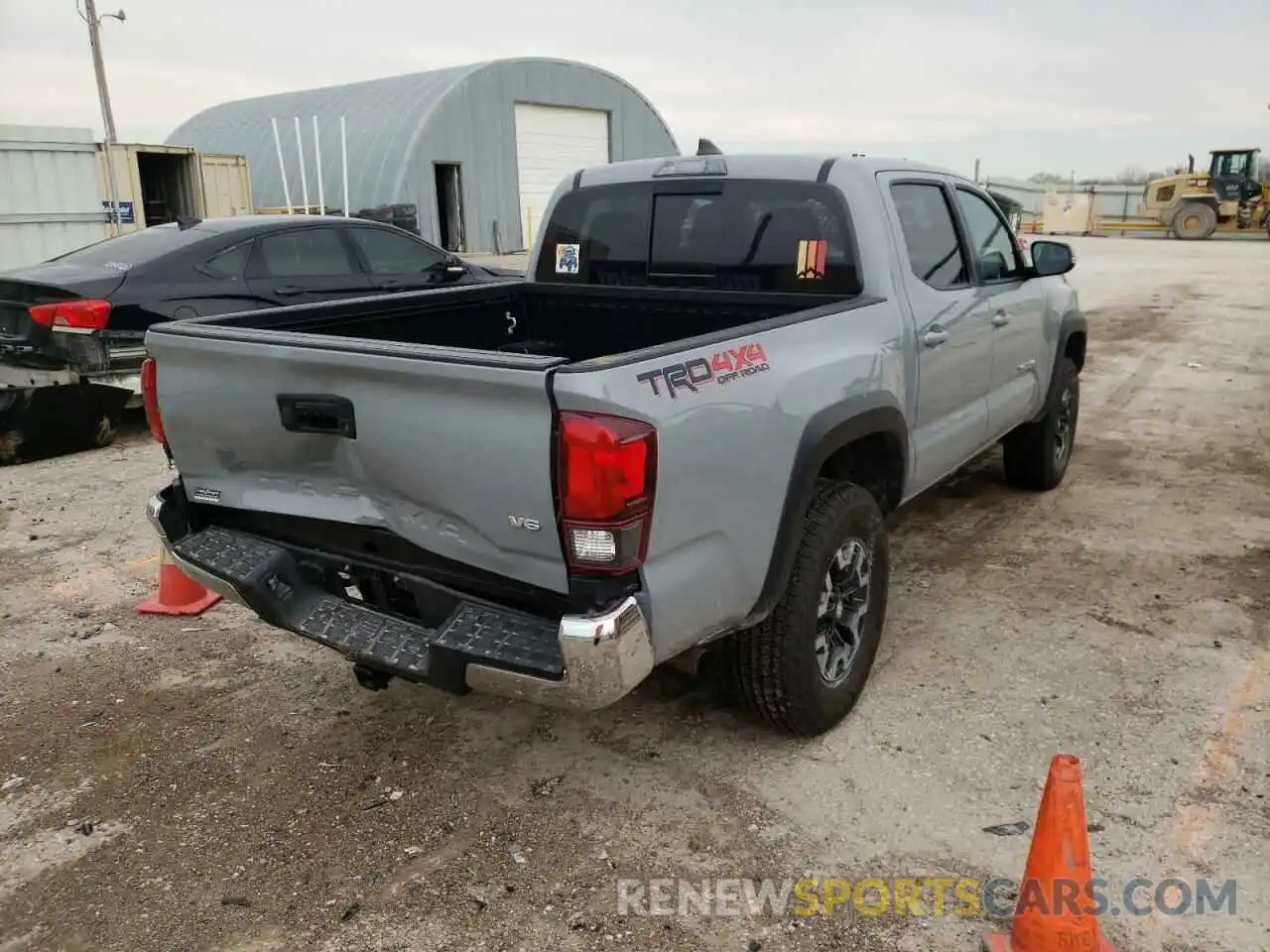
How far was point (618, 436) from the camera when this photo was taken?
2344 millimetres

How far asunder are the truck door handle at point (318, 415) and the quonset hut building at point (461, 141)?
820 inches

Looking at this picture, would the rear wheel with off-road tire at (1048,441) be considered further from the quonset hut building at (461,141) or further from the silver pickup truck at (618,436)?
the quonset hut building at (461,141)

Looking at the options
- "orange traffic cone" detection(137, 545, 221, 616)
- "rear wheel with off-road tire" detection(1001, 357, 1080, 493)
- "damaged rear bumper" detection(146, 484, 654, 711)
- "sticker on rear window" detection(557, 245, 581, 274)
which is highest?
"sticker on rear window" detection(557, 245, 581, 274)

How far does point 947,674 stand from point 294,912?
2.45 metres

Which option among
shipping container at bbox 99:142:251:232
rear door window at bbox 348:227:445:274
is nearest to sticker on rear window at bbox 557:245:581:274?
rear door window at bbox 348:227:445:274

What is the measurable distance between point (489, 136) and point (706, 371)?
23767 mm

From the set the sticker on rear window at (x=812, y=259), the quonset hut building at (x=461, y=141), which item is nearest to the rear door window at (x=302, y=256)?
the sticker on rear window at (x=812, y=259)

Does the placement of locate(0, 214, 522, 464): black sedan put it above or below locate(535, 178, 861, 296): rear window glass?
below

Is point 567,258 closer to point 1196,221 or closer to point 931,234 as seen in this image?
point 931,234

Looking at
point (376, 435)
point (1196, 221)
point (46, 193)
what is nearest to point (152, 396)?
point (376, 435)

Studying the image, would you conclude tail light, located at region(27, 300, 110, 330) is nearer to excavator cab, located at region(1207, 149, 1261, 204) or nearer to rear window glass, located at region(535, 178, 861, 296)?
rear window glass, located at region(535, 178, 861, 296)

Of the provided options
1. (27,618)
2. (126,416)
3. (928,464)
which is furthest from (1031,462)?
(126,416)

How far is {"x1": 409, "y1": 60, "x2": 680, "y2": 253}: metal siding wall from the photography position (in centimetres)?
2338

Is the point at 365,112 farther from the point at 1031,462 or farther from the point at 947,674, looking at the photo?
the point at 947,674
